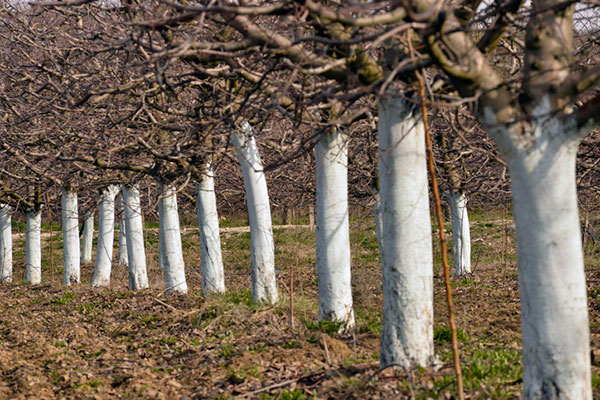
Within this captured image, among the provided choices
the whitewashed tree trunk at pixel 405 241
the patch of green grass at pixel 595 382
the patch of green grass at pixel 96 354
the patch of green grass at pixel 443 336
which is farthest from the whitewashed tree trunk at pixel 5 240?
the patch of green grass at pixel 595 382

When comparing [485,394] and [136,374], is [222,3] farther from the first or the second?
[136,374]

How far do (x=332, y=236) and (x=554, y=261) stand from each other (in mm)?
3803

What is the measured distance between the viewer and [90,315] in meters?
11.2

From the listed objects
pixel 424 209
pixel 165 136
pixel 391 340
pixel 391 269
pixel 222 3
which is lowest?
pixel 391 340

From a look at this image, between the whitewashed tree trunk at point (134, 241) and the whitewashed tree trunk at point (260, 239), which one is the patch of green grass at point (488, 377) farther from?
the whitewashed tree trunk at point (134, 241)

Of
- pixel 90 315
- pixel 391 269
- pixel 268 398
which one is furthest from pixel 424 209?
pixel 90 315

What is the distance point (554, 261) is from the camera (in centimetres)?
431

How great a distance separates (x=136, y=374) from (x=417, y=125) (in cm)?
396

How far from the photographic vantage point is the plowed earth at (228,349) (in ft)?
18.6

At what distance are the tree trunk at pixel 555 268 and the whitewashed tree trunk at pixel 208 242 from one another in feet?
26.6

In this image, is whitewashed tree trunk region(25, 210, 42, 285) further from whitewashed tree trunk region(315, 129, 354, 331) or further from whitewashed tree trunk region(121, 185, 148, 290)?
whitewashed tree trunk region(315, 129, 354, 331)

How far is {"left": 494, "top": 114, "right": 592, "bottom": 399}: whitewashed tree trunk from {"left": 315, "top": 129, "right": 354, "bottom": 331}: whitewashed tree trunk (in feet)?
12.0

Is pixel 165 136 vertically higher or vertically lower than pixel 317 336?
higher

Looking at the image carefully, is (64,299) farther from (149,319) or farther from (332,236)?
(332,236)
